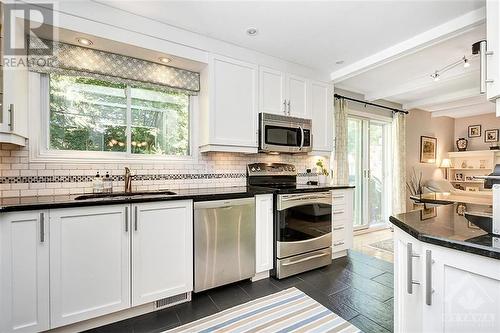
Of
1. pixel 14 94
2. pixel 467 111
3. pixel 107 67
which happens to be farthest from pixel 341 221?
pixel 467 111

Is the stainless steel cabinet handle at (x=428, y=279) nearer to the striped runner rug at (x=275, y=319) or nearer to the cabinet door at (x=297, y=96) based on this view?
the striped runner rug at (x=275, y=319)

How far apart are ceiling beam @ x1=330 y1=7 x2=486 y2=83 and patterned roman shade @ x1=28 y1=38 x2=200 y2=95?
6.94 ft

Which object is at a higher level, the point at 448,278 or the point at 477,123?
the point at 477,123

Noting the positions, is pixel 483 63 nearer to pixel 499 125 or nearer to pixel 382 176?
pixel 382 176

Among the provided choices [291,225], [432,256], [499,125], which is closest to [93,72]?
[291,225]

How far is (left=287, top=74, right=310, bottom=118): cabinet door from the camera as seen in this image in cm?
321

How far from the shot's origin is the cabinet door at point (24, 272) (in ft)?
5.08

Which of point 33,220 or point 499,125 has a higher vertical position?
point 499,125

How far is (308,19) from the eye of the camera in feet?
7.61

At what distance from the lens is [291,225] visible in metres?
2.73

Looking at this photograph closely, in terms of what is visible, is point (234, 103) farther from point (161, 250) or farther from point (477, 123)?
point (477, 123)

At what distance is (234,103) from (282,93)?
726mm

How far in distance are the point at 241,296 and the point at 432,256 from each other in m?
1.79

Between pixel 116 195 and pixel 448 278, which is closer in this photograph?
pixel 448 278
